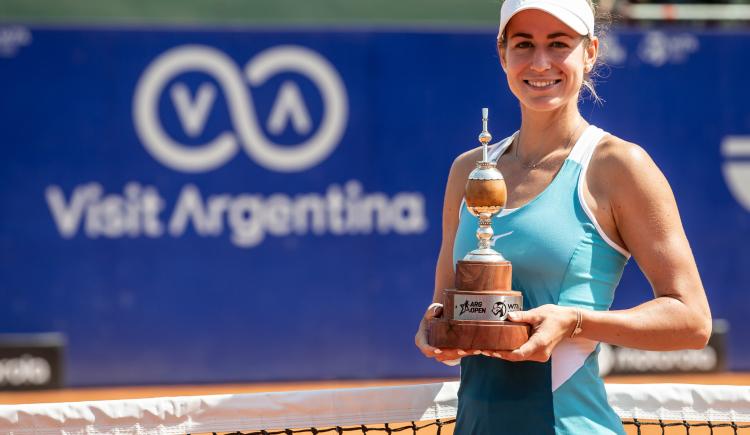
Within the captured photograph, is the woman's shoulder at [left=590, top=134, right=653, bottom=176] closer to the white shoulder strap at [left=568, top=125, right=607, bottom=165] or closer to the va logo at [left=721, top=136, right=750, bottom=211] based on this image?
the white shoulder strap at [left=568, top=125, right=607, bottom=165]

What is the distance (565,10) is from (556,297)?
52 cm

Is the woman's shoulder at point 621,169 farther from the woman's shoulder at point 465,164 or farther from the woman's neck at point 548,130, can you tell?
the woman's shoulder at point 465,164

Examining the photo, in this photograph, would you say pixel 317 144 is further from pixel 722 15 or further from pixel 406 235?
pixel 722 15

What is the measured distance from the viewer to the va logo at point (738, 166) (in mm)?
9477

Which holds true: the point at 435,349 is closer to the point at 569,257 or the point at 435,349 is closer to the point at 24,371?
the point at 569,257

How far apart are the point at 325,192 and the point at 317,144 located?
1.23 ft

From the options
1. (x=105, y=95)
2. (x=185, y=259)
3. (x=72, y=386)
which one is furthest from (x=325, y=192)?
(x=72, y=386)

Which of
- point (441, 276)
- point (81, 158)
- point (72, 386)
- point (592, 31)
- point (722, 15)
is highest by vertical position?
point (722, 15)

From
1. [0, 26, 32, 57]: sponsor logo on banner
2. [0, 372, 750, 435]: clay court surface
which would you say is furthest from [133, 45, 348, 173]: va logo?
[0, 372, 750, 435]: clay court surface

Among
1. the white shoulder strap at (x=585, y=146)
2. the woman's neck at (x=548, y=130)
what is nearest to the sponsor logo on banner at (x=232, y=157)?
the woman's neck at (x=548, y=130)

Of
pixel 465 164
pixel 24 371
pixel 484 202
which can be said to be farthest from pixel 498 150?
pixel 24 371

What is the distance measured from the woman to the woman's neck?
1 centimetres

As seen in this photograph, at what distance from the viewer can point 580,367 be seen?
218 cm

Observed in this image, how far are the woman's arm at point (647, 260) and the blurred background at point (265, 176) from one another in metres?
6.67
